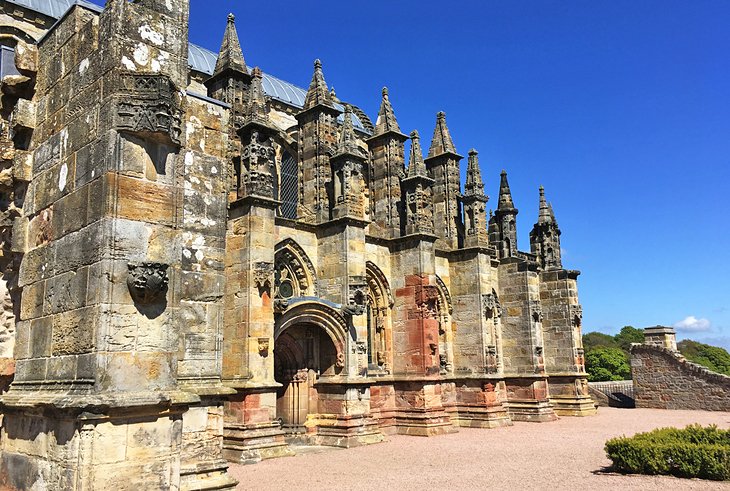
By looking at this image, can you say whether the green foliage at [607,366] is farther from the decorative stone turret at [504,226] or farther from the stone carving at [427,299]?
the stone carving at [427,299]

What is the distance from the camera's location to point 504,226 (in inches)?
1017

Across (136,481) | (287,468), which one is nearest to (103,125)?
(136,481)

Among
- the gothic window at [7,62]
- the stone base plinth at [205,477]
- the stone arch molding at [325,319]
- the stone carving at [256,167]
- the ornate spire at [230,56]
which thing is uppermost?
the ornate spire at [230,56]

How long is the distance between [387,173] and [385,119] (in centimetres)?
195

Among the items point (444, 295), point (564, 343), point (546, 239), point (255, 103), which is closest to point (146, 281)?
point (255, 103)

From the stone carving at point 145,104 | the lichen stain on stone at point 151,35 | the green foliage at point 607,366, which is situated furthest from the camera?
the green foliage at point 607,366

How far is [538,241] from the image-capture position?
92.4ft

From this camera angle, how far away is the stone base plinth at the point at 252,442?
1315 centimetres

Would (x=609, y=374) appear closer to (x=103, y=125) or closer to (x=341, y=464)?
(x=341, y=464)

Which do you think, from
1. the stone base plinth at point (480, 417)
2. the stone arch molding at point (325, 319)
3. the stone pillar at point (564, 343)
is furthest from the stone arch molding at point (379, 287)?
the stone pillar at point (564, 343)

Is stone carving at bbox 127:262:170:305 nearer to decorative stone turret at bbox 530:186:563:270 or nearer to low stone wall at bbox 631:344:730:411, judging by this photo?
decorative stone turret at bbox 530:186:563:270

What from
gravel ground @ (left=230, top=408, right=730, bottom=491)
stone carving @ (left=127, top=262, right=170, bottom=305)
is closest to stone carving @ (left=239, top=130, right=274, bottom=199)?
gravel ground @ (left=230, top=408, right=730, bottom=491)

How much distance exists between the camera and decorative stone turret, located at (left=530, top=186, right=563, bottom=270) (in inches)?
1092

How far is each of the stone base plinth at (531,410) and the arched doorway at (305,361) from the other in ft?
31.2
